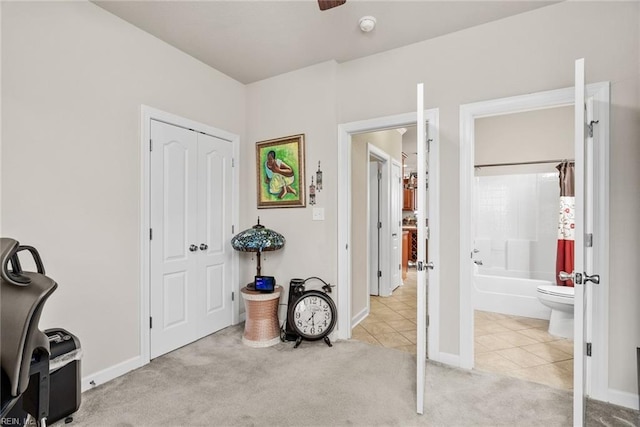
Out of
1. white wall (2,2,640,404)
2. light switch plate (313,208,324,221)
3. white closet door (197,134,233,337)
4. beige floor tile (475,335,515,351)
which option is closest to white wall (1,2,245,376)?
white wall (2,2,640,404)

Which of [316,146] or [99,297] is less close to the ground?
[316,146]

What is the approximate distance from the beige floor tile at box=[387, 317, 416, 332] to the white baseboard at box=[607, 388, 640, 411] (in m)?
1.58

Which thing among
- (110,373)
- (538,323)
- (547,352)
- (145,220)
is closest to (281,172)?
(145,220)

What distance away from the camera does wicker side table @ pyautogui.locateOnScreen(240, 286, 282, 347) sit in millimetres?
2887

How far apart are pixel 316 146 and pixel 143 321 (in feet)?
7.01

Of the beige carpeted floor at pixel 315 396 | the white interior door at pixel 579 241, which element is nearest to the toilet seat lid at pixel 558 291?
the beige carpeted floor at pixel 315 396

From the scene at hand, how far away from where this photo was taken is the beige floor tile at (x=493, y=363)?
244 cm

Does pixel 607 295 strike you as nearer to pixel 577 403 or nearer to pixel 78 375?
pixel 577 403

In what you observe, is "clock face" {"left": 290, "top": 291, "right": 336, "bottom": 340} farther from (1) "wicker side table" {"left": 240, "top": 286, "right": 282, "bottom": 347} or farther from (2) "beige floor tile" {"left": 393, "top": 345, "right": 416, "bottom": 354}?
(2) "beige floor tile" {"left": 393, "top": 345, "right": 416, "bottom": 354}

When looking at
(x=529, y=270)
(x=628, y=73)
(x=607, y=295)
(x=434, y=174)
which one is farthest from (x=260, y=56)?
(x=529, y=270)

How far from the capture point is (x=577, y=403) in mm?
1559

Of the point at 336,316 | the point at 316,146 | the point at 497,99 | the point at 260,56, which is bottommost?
the point at 336,316

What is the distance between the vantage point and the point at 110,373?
2.30 meters


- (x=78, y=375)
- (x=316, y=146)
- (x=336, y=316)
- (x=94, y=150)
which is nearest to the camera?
(x=78, y=375)
